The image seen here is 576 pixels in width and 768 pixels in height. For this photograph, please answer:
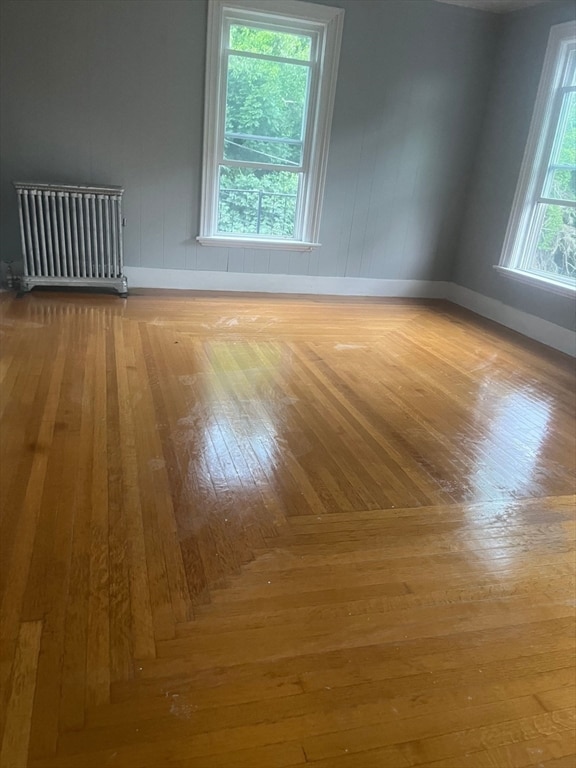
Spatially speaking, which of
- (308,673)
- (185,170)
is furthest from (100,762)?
(185,170)

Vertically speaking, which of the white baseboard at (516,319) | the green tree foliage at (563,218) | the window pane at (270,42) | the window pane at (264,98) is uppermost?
the window pane at (270,42)

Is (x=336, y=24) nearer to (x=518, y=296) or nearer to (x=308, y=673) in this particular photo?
(x=518, y=296)

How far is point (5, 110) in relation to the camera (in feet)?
14.5

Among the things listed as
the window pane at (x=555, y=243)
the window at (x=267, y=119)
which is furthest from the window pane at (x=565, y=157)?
the window at (x=267, y=119)

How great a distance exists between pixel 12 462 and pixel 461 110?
5.12m

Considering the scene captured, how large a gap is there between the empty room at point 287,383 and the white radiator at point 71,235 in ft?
0.06

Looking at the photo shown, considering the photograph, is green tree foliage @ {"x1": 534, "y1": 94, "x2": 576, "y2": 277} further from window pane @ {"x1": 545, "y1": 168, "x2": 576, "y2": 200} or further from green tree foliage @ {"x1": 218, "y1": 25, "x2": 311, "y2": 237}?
green tree foliage @ {"x1": 218, "y1": 25, "x2": 311, "y2": 237}

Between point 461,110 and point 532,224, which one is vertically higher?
point 461,110

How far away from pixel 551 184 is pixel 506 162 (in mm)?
575

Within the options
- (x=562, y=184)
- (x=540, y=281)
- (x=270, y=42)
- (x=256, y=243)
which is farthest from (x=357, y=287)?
(x=270, y=42)

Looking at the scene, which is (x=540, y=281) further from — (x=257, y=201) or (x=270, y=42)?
(x=270, y=42)

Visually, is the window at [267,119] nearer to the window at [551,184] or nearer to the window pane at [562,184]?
the window at [551,184]

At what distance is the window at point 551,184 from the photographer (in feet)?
14.9

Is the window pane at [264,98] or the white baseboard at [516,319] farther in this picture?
the window pane at [264,98]
